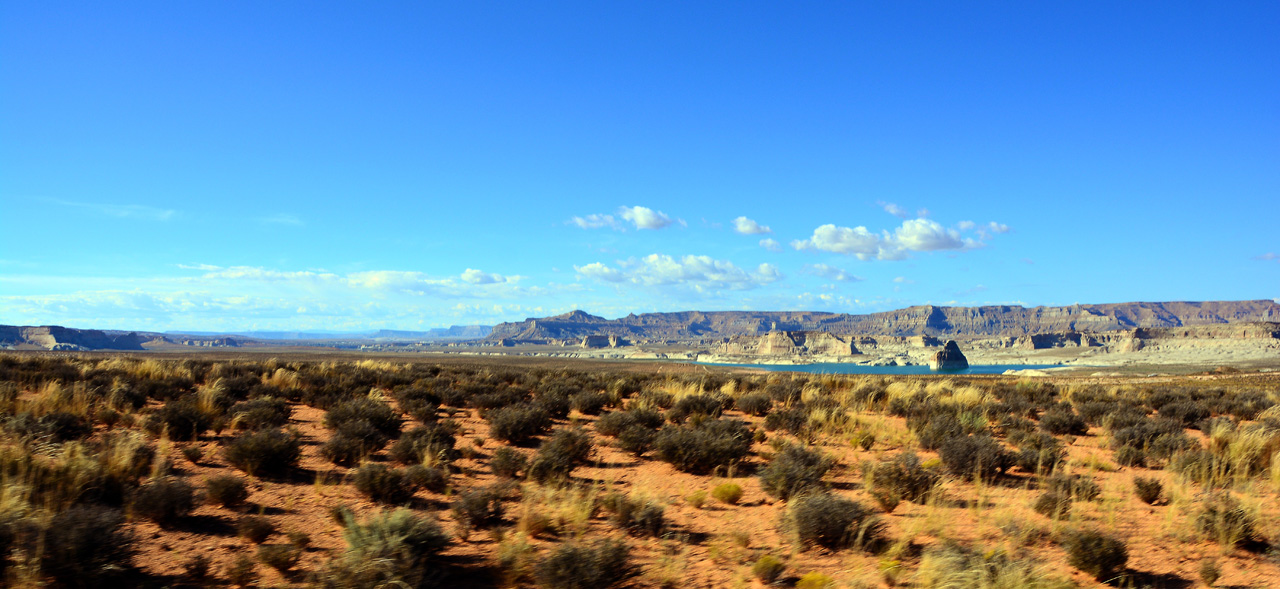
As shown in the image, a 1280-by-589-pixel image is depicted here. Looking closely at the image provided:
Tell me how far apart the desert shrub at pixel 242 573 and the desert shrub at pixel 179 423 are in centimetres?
543

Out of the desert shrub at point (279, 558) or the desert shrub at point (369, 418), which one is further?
the desert shrub at point (369, 418)

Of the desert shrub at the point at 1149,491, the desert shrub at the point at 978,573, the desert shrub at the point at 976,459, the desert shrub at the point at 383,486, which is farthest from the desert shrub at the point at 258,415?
the desert shrub at the point at 1149,491

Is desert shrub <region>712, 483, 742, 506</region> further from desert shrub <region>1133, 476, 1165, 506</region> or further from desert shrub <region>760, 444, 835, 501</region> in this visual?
desert shrub <region>1133, 476, 1165, 506</region>

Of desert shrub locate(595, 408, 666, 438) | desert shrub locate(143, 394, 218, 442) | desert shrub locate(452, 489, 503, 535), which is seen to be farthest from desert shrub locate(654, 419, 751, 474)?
desert shrub locate(143, 394, 218, 442)

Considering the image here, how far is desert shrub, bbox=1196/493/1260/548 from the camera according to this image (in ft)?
19.0

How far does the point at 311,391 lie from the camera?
13.9 m

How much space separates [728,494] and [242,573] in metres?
5.25

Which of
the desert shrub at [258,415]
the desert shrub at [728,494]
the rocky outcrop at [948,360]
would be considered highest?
the desert shrub at [258,415]

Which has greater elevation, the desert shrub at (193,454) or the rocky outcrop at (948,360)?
the desert shrub at (193,454)

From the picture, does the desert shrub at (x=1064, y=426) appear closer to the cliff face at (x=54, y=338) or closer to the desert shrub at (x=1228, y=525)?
the desert shrub at (x=1228, y=525)

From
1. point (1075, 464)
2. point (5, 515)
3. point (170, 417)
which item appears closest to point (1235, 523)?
point (1075, 464)

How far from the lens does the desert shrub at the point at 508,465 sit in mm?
8062

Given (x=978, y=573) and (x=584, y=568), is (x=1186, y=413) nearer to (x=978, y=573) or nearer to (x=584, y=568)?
(x=978, y=573)

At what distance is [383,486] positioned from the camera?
22.2 feet
